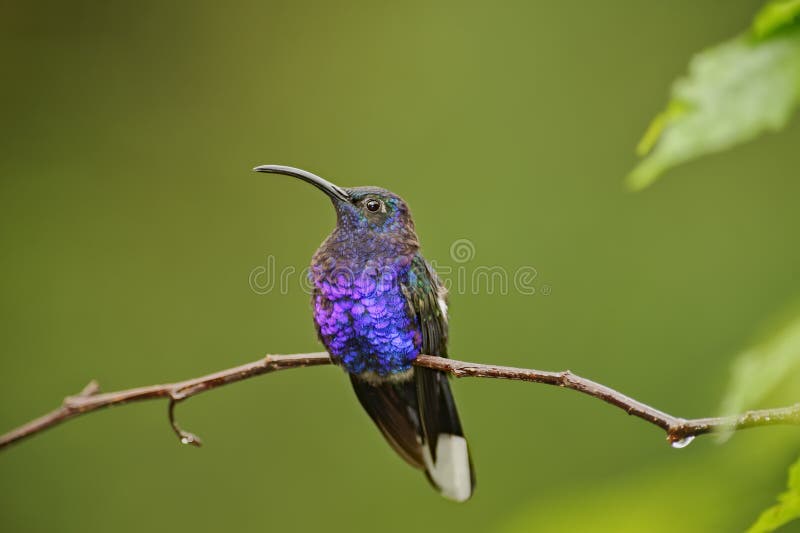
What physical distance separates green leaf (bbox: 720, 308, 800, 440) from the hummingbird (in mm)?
1482

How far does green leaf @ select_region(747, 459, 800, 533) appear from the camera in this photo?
0.78 m

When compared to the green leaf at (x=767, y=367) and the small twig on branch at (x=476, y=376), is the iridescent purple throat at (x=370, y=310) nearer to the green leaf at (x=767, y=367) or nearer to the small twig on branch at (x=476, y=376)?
the small twig on branch at (x=476, y=376)

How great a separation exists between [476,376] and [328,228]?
4479 mm

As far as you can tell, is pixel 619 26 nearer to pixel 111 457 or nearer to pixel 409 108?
pixel 409 108

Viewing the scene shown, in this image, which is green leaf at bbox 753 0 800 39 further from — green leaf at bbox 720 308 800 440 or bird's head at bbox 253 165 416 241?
bird's head at bbox 253 165 416 241

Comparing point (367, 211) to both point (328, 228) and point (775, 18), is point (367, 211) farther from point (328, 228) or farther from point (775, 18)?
point (328, 228)

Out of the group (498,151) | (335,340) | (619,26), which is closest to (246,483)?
(498,151)

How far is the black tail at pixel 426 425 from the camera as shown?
7.46ft

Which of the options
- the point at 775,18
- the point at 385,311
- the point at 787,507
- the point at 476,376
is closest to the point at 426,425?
the point at 385,311

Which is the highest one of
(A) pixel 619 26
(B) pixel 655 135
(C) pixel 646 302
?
(A) pixel 619 26

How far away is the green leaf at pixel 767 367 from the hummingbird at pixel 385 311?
148 centimetres

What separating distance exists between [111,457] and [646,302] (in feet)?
12.4

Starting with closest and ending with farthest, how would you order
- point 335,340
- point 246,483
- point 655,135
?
point 655,135 < point 335,340 < point 246,483

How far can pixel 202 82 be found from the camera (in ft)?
20.0
